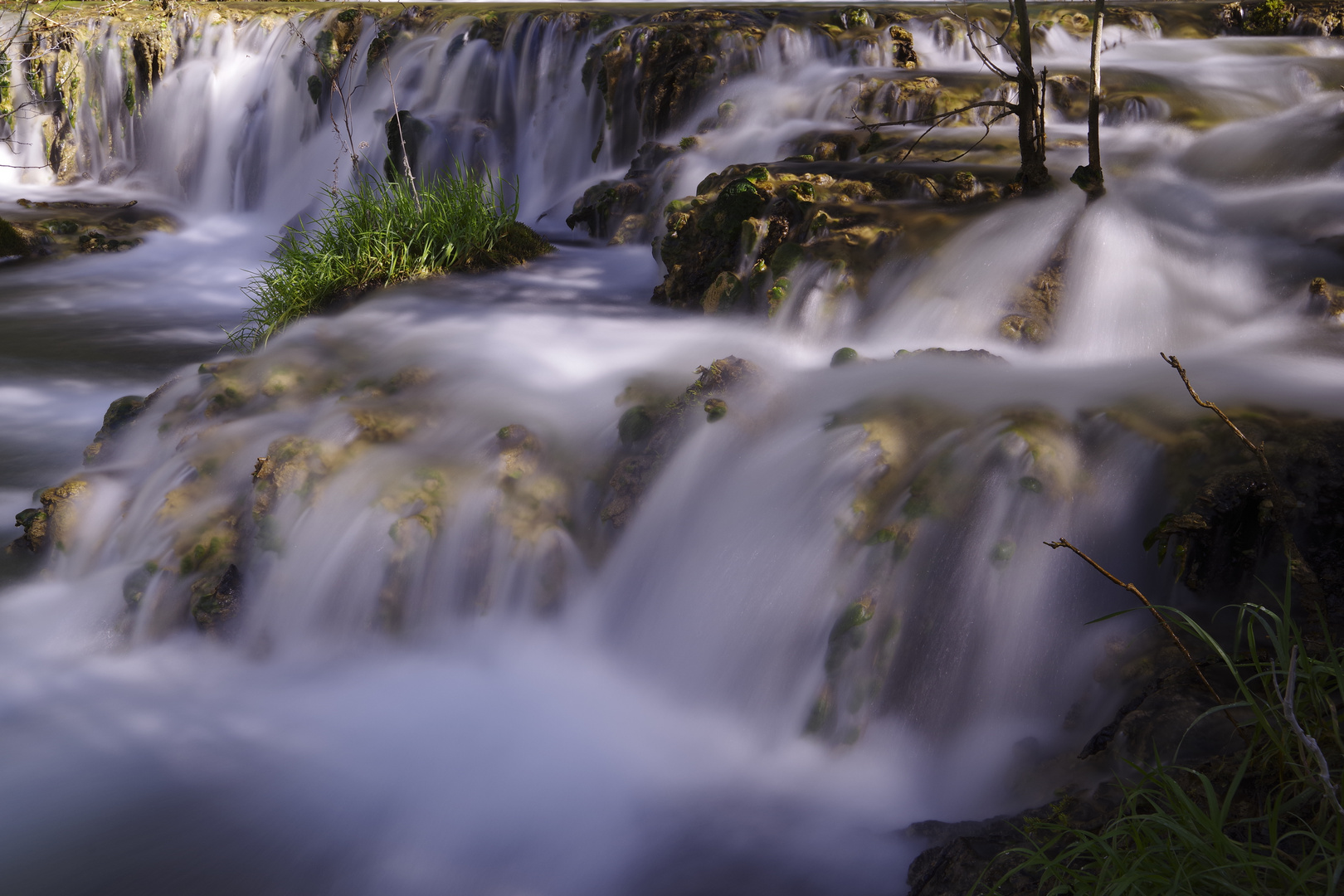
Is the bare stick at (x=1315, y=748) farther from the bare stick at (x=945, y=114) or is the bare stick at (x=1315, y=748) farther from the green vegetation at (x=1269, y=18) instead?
the green vegetation at (x=1269, y=18)

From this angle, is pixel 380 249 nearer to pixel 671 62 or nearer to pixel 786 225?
pixel 786 225

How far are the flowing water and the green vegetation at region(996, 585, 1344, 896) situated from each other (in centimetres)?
58

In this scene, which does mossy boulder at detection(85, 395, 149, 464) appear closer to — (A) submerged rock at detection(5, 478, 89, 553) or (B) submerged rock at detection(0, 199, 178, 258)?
(A) submerged rock at detection(5, 478, 89, 553)

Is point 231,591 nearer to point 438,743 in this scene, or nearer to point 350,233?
point 438,743

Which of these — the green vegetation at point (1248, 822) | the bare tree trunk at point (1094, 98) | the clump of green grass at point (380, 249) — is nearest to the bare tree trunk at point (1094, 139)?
the bare tree trunk at point (1094, 98)

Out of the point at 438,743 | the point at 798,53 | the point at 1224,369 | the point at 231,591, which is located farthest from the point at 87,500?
the point at 798,53

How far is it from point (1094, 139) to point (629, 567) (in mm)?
3277

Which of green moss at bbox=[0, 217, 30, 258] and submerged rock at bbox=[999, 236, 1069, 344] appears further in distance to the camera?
green moss at bbox=[0, 217, 30, 258]

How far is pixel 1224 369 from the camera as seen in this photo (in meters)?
3.65

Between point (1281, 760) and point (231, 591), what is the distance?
3.46 meters

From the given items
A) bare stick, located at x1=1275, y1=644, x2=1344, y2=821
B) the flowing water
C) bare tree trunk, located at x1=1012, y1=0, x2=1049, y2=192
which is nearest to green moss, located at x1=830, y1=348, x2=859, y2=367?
the flowing water

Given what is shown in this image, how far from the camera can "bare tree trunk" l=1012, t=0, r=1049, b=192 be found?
4977 millimetres

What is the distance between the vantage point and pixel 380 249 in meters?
6.25

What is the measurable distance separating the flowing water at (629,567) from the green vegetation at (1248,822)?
1.89 feet
